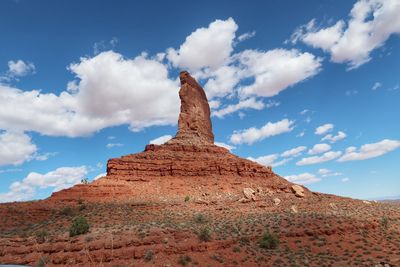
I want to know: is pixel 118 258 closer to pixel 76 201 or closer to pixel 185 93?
pixel 76 201

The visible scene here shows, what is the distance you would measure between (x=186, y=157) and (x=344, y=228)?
3563cm

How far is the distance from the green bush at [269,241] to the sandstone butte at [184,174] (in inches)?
977

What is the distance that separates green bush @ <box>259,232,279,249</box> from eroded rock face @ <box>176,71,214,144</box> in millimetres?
44725

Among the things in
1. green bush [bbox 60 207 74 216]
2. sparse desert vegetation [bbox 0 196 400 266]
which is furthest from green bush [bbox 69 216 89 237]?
green bush [bbox 60 207 74 216]

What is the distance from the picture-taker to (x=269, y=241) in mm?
25281

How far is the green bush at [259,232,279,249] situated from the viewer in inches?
987

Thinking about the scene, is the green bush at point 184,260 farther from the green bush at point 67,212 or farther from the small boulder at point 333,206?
the small boulder at point 333,206

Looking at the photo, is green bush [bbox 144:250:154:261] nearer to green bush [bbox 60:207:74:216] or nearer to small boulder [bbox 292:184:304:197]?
green bush [bbox 60:207:74:216]

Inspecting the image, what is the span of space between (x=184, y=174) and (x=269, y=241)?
34.9 meters

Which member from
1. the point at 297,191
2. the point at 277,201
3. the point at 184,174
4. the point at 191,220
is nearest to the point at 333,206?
the point at 277,201

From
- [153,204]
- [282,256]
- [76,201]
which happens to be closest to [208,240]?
[282,256]

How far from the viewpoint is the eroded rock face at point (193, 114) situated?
234 ft

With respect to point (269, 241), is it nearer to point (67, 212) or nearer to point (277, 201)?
point (277, 201)

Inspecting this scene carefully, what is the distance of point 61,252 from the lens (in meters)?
21.6
